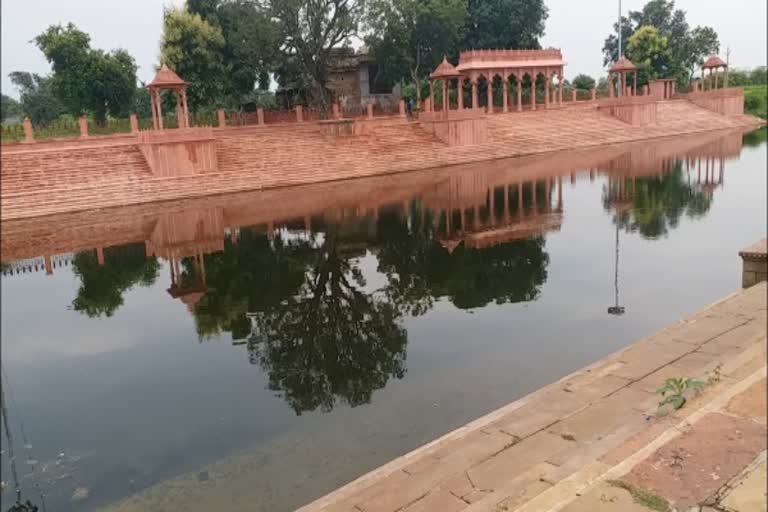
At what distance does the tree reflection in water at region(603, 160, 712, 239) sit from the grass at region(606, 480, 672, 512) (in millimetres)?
10917

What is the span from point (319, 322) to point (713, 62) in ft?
131

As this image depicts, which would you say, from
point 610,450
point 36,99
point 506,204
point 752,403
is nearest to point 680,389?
point 752,403

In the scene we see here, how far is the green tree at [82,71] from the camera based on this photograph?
29.7 m

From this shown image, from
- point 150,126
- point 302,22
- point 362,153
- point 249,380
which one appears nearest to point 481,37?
point 302,22

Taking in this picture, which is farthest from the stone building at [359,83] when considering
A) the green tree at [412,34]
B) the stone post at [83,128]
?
the stone post at [83,128]

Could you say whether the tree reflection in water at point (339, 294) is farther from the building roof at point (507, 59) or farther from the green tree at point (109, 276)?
the building roof at point (507, 59)

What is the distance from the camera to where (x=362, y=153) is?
25734 millimetres

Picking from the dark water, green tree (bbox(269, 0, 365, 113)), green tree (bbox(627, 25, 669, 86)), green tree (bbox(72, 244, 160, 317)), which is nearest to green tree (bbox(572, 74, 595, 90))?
green tree (bbox(627, 25, 669, 86))

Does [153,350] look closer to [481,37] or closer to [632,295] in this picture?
[632,295]

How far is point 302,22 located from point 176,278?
64.6 ft

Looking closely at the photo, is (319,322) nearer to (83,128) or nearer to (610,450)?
(610,450)

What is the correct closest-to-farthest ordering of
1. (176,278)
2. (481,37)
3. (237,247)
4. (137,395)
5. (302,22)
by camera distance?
1. (137,395)
2. (176,278)
3. (237,247)
4. (302,22)
5. (481,37)

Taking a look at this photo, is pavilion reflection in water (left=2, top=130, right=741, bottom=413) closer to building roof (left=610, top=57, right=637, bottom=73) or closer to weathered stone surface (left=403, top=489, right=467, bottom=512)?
weathered stone surface (left=403, top=489, right=467, bottom=512)

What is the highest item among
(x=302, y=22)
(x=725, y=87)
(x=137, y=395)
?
(x=302, y=22)
